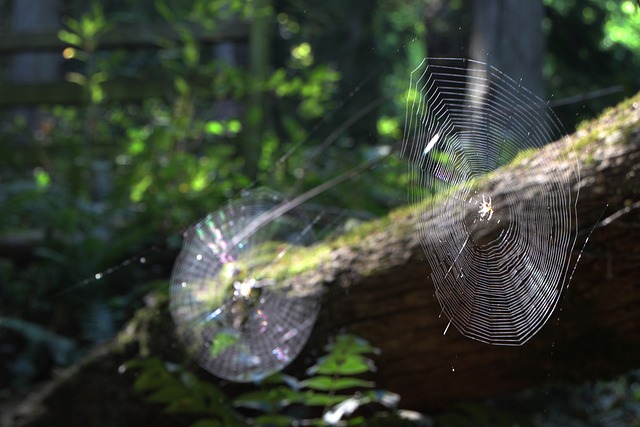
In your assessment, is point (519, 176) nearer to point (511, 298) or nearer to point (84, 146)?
point (511, 298)

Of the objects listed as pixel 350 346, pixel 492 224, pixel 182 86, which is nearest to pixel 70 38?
pixel 182 86

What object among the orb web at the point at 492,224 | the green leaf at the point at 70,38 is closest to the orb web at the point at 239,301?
the orb web at the point at 492,224

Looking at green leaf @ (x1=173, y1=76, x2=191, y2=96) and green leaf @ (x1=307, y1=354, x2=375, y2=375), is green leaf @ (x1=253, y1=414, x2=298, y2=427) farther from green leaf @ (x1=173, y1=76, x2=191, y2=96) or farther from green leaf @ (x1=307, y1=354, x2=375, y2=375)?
green leaf @ (x1=173, y1=76, x2=191, y2=96)

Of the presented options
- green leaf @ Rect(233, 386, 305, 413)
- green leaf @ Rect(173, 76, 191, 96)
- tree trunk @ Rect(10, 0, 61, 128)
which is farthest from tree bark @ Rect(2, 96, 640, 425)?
tree trunk @ Rect(10, 0, 61, 128)

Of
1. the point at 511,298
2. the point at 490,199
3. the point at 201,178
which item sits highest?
the point at 201,178

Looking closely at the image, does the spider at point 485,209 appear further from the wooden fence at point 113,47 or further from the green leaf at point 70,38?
the green leaf at point 70,38

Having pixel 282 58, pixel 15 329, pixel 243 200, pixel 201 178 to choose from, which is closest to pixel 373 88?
pixel 282 58

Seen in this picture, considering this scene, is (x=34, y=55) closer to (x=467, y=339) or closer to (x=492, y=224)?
(x=467, y=339)
